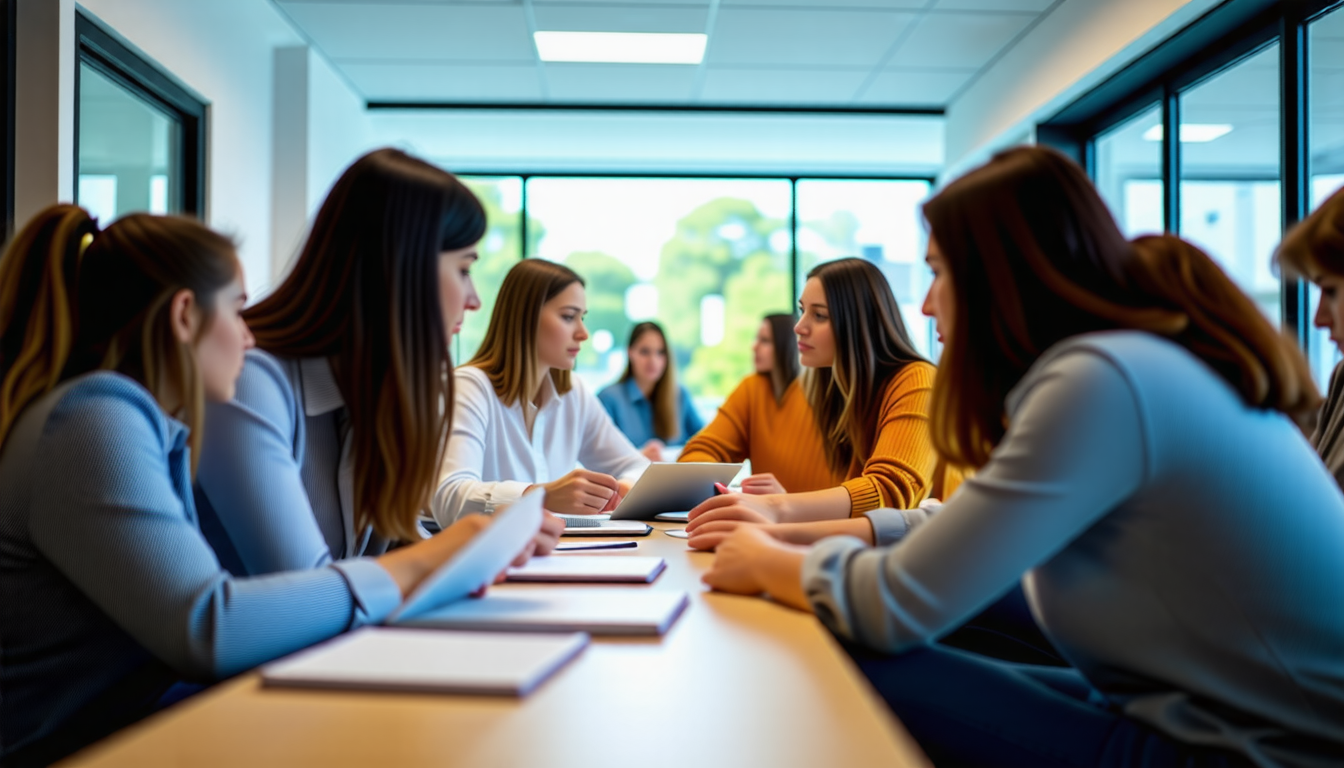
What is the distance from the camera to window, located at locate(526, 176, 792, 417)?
6633 millimetres

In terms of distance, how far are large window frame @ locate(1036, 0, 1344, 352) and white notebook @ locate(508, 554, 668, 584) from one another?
2.41 meters

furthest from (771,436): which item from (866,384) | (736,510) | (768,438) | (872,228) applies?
(872,228)

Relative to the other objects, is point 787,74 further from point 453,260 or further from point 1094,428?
point 1094,428

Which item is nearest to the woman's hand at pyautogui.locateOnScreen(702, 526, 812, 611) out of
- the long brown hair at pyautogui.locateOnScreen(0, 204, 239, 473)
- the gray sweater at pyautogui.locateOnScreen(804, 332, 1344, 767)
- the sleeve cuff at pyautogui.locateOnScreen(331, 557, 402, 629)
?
the gray sweater at pyautogui.locateOnScreen(804, 332, 1344, 767)

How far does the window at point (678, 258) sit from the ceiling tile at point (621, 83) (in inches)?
48.0

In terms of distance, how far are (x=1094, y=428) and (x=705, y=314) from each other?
6081 millimetres

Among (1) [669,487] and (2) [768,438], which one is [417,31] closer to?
(2) [768,438]

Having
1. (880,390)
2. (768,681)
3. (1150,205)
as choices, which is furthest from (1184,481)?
(1150,205)

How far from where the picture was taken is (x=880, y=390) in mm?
2262

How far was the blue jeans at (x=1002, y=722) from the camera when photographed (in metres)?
0.88

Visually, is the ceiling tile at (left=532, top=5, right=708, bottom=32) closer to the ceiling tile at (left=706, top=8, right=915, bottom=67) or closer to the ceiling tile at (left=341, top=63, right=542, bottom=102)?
the ceiling tile at (left=706, top=8, right=915, bottom=67)

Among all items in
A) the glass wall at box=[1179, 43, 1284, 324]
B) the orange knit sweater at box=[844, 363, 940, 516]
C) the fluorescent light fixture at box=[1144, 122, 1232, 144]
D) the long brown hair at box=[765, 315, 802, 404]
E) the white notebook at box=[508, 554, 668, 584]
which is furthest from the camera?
the fluorescent light fixture at box=[1144, 122, 1232, 144]

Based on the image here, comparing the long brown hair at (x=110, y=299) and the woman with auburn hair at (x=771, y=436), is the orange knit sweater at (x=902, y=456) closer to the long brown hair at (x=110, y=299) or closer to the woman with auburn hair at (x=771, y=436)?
the woman with auburn hair at (x=771, y=436)

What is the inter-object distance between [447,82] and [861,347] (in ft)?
11.9
